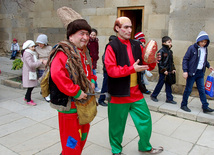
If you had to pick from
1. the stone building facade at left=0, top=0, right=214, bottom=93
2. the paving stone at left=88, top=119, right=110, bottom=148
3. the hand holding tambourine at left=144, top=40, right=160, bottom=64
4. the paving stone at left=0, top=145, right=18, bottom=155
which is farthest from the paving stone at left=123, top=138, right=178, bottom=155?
the stone building facade at left=0, top=0, right=214, bottom=93

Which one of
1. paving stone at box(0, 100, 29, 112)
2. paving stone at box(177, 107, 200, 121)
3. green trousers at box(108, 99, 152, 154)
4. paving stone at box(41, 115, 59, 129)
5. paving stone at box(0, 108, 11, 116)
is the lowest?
paving stone at box(41, 115, 59, 129)

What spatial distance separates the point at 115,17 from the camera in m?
7.94

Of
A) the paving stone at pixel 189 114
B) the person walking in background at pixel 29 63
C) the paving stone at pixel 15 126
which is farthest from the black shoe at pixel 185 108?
the person walking in background at pixel 29 63

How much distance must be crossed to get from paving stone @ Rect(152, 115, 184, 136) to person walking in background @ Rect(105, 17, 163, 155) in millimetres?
999

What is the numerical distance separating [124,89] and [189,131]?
1.90m

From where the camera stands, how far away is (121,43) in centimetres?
290

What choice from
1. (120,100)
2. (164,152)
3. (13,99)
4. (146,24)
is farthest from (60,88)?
(146,24)

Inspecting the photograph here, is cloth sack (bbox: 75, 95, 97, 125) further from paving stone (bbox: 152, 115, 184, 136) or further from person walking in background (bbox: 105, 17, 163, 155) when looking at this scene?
paving stone (bbox: 152, 115, 184, 136)

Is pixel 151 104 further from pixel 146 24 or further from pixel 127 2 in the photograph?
pixel 127 2

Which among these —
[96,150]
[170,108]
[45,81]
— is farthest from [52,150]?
[170,108]

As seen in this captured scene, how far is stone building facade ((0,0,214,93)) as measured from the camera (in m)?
5.56

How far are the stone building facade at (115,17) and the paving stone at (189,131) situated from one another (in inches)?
69.2

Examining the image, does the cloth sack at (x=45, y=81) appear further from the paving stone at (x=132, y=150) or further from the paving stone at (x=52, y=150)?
the paving stone at (x=132, y=150)

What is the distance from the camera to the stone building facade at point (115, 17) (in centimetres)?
556
